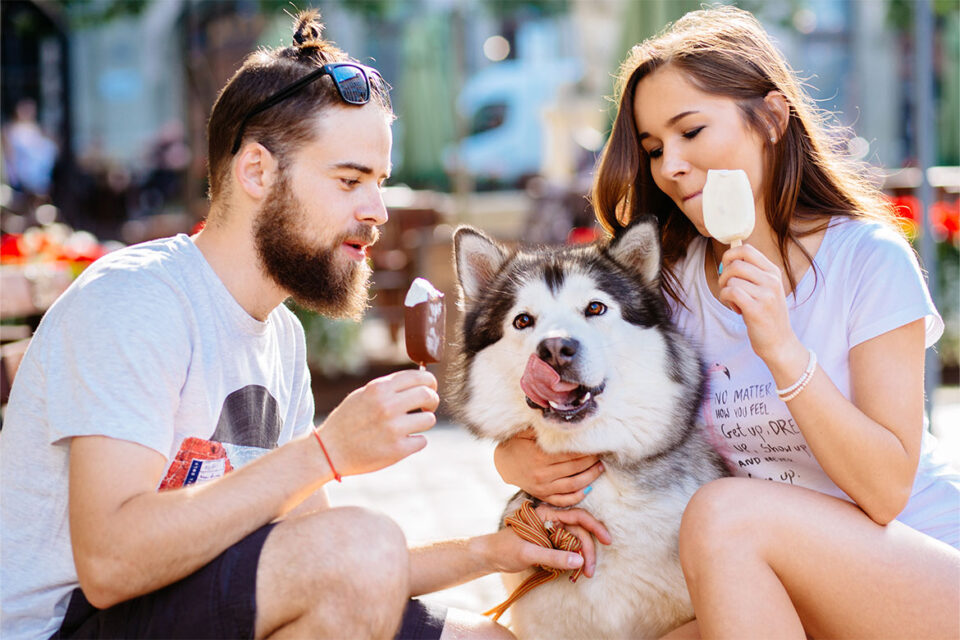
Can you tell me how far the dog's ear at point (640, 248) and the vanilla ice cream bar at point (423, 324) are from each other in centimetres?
69

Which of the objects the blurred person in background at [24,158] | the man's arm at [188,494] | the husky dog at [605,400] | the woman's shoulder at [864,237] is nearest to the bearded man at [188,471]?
the man's arm at [188,494]

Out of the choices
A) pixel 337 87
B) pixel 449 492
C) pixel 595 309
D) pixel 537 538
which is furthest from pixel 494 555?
pixel 449 492

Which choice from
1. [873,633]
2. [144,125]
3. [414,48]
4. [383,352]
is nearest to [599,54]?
[414,48]

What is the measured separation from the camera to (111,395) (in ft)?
5.51

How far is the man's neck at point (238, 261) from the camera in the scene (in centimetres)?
213

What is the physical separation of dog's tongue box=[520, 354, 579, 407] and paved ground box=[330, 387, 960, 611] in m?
1.39

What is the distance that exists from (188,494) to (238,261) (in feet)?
2.20

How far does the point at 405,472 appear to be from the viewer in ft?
17.1

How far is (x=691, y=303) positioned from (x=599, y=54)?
9.93 metres

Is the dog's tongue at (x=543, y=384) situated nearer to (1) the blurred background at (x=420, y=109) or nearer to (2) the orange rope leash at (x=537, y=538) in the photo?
(2) the orange rope leash at (x=537, y=538)

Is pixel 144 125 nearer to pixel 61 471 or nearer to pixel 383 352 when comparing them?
pixel 383 352

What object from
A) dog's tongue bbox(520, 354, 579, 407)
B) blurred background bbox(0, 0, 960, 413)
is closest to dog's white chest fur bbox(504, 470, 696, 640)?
dog's tongue bbox(520, 354, 579, 407)

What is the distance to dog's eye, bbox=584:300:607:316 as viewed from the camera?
2408 millimetres

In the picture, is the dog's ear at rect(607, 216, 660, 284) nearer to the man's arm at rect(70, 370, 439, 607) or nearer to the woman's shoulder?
the woman's shoulder
